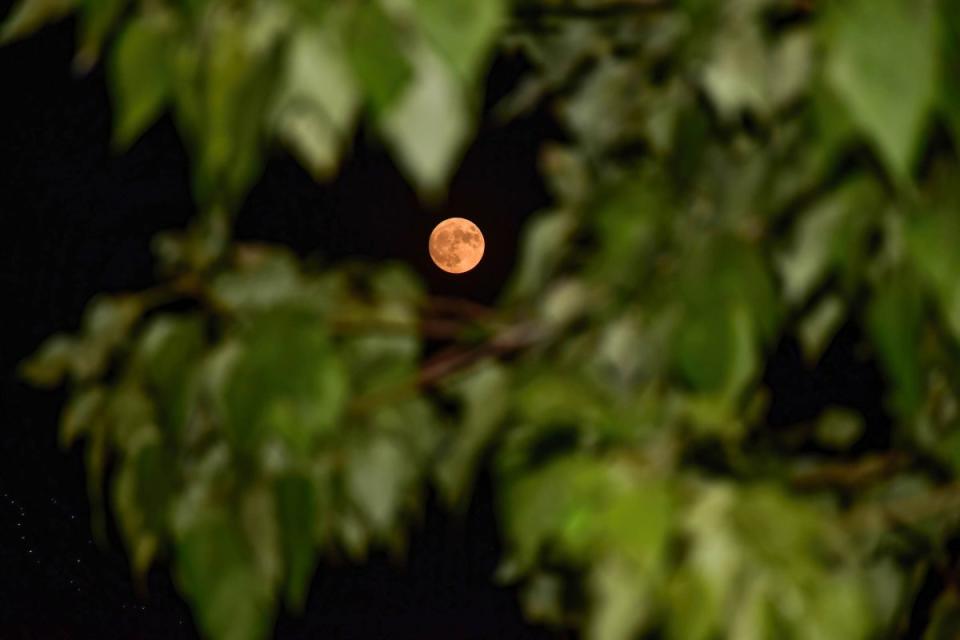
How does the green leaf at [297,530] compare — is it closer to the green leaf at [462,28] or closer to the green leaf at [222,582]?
the green leaf at [222,582]

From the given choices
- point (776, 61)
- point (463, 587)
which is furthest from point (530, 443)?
point (463, 587)

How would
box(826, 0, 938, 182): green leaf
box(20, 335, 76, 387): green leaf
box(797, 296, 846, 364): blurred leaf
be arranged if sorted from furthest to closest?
box(20, 335, 76, 387): green leaf → box(797, 296, 846, 364): blurred leaf → box(826, 0, 938, 182): green leaf

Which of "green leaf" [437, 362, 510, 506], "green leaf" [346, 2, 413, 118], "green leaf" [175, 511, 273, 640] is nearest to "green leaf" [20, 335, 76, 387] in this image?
"green leaf" [175, 511, 273, 640]

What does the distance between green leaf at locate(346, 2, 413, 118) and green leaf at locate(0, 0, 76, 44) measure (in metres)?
0.25

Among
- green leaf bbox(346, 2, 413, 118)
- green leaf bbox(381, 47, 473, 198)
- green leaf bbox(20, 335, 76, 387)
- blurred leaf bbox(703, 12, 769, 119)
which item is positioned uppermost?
green leaf bbox(346, 2, 413, 118)

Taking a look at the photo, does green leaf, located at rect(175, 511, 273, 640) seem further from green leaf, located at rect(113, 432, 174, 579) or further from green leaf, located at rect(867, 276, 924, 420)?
green leaf, located at rect(867, 276, 924, 420)

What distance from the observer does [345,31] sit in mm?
638

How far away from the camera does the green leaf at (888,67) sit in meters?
0.55

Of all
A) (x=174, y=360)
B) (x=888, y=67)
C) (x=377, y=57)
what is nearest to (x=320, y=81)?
(x=377, y=57)

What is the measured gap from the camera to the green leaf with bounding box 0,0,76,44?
790mm

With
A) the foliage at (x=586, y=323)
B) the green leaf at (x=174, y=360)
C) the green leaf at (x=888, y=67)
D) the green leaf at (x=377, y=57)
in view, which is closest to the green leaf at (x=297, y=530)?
the foliage at (x=586, y=323)

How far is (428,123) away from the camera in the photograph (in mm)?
615

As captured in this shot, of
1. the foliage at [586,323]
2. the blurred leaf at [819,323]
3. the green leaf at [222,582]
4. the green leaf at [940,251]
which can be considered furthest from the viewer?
the blurred leaf at [819,323]

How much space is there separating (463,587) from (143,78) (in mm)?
9427
